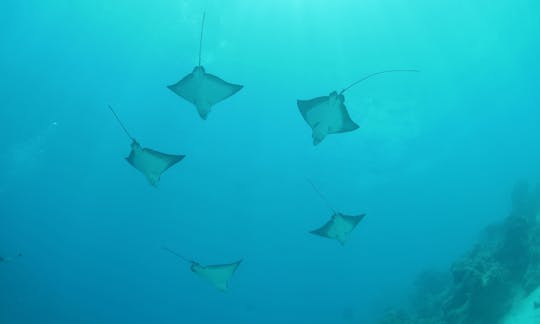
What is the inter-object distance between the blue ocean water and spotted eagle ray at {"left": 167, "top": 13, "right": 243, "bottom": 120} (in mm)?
14821

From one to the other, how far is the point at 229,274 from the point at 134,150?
14.8 feet

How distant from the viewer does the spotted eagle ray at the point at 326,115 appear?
1050 centimetres

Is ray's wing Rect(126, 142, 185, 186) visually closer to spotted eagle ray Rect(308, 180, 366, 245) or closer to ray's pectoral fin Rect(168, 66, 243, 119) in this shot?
ray's pectoral fin Rect(168, 66, 243, 119)

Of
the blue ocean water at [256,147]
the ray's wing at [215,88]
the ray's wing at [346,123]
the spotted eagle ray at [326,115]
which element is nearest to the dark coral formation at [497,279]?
the ray's wing at [346,123]

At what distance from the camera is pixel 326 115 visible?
10812 millimetres

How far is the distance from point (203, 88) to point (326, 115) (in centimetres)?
319

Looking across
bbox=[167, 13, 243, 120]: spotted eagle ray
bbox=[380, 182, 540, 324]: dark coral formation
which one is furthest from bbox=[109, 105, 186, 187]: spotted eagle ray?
bbox=[380, 182, 540, 324]: dark coral formation

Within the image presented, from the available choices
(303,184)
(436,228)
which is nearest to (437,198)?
(436,228)

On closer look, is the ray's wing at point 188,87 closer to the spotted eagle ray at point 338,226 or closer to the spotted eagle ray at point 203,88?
the spotted eagle ray at point 203,88

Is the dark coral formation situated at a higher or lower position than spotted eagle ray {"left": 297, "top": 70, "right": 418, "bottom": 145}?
lower

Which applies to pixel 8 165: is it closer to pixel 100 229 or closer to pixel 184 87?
pixel 100 229

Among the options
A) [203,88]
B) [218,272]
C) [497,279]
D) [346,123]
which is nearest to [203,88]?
[203,88]

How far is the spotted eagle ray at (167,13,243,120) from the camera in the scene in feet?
35.6

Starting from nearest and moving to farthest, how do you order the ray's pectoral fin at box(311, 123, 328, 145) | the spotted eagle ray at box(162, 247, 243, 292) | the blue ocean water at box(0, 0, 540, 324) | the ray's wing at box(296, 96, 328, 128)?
the ray's wing at box(296, 96, 328, 128)
the ray's pectoral fin at box(311, 123, 328, 145)
the spotted eagle ray at box(162, 247, 243, 292)
the blue ocean water at box(0, 0, 540, 324)
